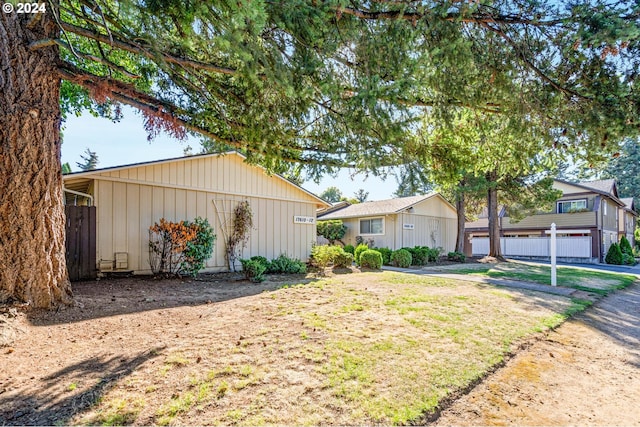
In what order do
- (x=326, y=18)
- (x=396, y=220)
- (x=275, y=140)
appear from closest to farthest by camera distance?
1. (x=326, y=18)
2. (x=275, y=140)
3. (x=396, y=220)

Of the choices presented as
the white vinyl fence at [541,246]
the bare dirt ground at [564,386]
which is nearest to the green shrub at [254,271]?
the bare dirt ground at [564,386]

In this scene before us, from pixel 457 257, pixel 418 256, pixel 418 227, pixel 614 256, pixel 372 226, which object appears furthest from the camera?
pixel 614 256

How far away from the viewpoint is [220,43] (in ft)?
9.89

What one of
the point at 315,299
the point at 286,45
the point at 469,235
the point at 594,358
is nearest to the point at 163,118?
the point at 286,45

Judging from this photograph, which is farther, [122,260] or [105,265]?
[122,260]

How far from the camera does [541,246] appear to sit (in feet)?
71.0

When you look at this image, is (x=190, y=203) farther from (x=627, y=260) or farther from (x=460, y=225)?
(x=627, y=260)

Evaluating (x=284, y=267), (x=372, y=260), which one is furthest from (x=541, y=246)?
(x=284, y=267)

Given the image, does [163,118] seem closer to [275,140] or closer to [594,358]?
[275,140]

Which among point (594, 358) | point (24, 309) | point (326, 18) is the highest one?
point (326, 18)

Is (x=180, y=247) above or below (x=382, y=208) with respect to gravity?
below

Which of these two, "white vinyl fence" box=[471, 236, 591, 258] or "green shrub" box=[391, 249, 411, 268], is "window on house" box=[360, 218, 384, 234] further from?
"white vinyl fence" box=[471, 236, 591, 258]

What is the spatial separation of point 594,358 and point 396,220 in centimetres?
1362

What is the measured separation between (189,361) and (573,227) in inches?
1004
